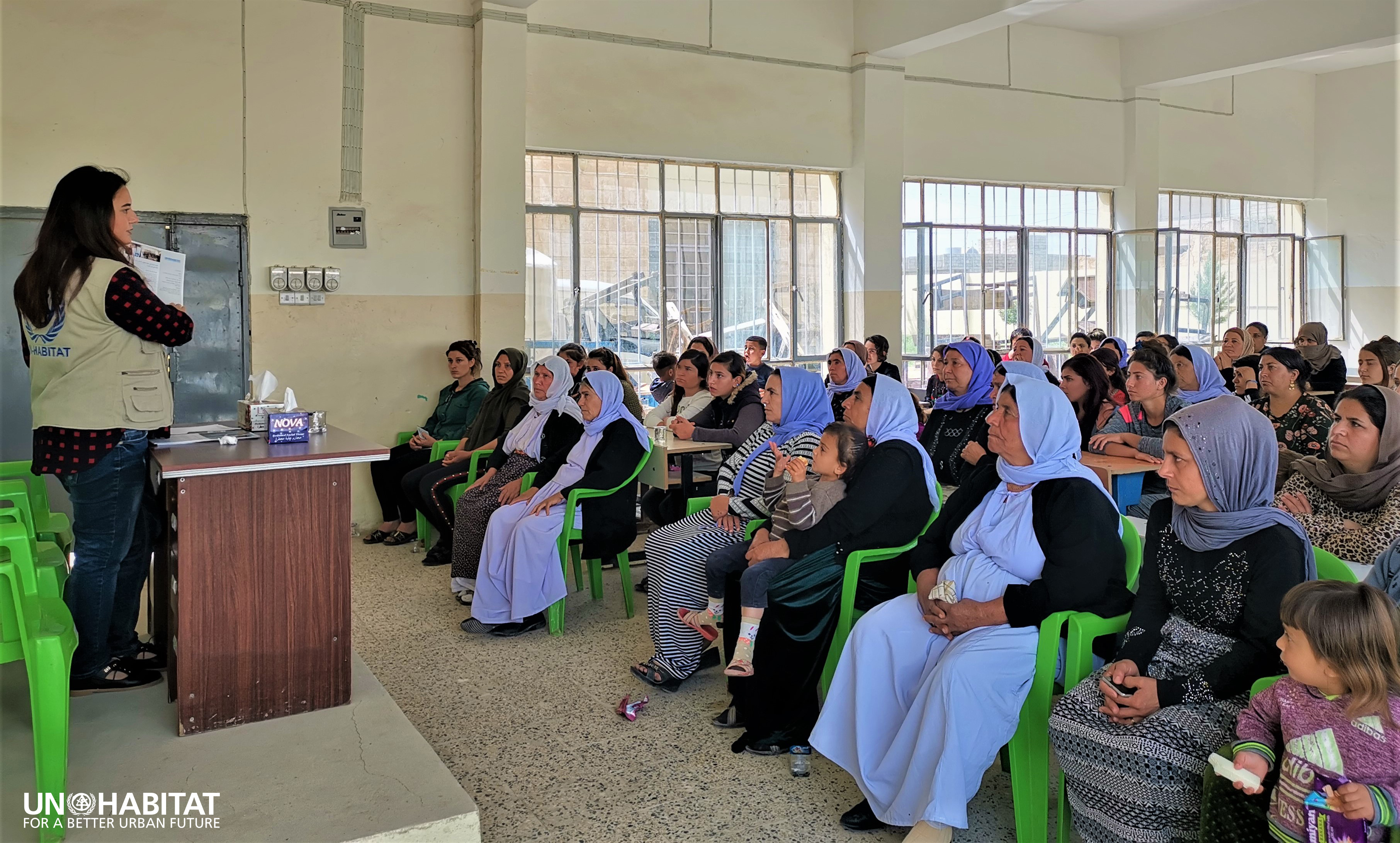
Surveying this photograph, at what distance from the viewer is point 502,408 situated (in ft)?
19.0

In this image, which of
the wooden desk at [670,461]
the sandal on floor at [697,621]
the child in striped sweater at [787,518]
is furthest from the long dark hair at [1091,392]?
the sandal on floor at [697,621]

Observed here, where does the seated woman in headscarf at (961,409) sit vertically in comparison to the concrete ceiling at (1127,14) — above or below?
below

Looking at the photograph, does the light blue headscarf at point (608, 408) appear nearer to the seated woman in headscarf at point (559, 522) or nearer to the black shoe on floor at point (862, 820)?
the seated woman in headscarf at point (559, 522)

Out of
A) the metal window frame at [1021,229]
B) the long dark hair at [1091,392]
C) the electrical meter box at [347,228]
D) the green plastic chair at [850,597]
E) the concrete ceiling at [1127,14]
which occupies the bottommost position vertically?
the green plastic chair at [850,597]

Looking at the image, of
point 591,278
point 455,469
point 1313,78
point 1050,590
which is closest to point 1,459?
point 455,469

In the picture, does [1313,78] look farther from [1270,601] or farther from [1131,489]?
[1270,601]

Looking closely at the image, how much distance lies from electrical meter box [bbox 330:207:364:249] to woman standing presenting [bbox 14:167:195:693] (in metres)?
3.49

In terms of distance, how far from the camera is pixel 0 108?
5.38 m

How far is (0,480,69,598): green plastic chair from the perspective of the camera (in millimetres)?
2834

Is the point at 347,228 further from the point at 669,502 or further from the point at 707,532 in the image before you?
the point at 707,532

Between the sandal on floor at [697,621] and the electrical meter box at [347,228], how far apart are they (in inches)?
155

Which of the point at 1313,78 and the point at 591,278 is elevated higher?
the point at 1313,78

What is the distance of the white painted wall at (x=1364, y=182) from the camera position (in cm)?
1108

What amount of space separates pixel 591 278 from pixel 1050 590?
226 inches
